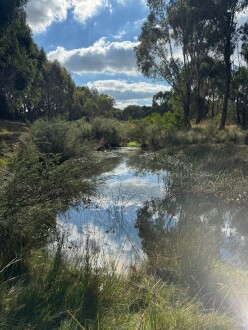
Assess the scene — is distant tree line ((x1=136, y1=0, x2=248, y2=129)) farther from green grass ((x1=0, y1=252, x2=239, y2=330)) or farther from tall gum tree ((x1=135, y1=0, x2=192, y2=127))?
green grass ((x1=0, y1=252, x2=239, y2=330))

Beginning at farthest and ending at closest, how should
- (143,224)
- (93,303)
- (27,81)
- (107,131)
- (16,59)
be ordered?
1. (107,131)
2. (27,81)
3. (16,59)
4. (143,224)
5. (93,303)

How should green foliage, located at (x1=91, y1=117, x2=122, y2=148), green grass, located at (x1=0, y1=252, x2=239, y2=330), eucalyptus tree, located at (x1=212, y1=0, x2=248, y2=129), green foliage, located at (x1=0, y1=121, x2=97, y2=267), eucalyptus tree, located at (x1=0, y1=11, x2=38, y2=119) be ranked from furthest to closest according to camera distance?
green foliage, located at (x1=91, y1=117, x2=122, y2=148) → eucalyptus tree, located at (x1=212, y1=0, x2=248, y2=129) → eucalyptus tree, located at (x1=0, y1=11, x2=38, y2=119) → green foliage, located at (x1=0, y1=121, x2=97, y2=267) → green grass, located at (x1=0, y1=252, x2=239, y2=330)

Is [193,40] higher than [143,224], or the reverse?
[193,40]

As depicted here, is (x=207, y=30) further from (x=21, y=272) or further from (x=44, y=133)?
(x=21, y=272)

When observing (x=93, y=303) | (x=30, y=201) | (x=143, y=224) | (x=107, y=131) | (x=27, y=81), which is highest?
(x=27, y=81)

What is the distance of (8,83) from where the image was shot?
28.5 metres

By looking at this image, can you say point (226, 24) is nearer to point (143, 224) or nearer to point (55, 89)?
point (143, 224)

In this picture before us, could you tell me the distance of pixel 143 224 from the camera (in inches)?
340

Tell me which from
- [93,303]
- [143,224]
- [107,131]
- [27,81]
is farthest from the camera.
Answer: [107,131]

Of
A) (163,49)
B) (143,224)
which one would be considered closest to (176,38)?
(163,49)

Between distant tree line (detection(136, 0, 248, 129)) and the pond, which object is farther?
distant tree line (detection(136, 0, 248, 129))

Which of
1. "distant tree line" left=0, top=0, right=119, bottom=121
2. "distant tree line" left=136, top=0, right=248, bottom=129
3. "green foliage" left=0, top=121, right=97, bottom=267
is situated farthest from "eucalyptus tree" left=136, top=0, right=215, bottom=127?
"green foliage" left=0, top=121, right=97, bottom=267

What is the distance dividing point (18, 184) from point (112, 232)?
343cm

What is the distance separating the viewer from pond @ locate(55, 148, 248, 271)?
6160 mm
